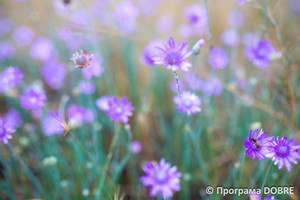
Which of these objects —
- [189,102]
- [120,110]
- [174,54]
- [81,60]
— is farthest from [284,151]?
[81,60]

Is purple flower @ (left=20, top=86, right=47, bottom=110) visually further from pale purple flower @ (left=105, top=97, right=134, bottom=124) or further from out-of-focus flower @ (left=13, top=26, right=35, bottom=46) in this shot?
out-of-focus flower @ (left=13, top=26, right=35, bottom=46)

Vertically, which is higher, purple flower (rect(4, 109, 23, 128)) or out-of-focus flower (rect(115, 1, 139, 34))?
out-of-focus flower (rect(115, 1, 139, 34))

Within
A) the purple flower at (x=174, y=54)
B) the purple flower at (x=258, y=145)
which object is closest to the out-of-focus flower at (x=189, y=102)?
the purple flower at (x=174, y=54)

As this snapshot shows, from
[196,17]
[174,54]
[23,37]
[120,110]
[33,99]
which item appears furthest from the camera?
[23,37]

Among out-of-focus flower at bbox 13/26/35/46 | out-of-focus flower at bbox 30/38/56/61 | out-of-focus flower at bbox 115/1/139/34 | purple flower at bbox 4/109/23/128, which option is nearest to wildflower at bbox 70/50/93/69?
purple flower at bbox 4/109/23/128

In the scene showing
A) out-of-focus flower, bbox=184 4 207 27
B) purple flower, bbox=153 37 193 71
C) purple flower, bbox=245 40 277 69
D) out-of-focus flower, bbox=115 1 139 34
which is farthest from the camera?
out-of-focus flower, bbox=115 1 139 34

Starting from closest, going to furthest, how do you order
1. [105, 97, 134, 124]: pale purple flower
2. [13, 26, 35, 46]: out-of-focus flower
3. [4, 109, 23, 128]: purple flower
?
[105, 97, 134, 124]: pale purple flower, [4, 109, 23, 128]: purple flower, [13, 26, 35, 46]: out-of-focus flower

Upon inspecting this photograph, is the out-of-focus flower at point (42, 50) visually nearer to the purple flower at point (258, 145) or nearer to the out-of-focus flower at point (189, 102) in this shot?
the out-of-focus flower at point (189, 102)

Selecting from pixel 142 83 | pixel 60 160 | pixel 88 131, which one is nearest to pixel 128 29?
pixel 142 83

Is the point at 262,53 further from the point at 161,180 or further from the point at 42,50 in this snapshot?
the point at 42,50
